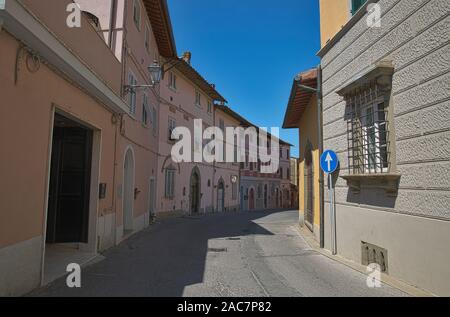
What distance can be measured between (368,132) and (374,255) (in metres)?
2.40

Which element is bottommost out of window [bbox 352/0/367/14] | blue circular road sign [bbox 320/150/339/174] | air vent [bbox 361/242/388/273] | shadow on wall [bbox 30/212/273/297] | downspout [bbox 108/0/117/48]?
shadow on wall [bbox 30/212/273/297]

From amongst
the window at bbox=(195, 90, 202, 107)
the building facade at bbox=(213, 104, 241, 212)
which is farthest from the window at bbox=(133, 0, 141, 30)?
the building facade at bbox=(213, 104, 241, 212)

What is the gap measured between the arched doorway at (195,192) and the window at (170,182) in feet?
10.3

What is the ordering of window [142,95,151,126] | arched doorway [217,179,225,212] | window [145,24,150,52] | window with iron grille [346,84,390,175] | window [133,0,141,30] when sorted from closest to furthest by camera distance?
window with iron grille [346,84,390,175], window [133,0,141,30], window [142,95,151,126], window [145,24,150,52], arched doorway [217,179,225,212]

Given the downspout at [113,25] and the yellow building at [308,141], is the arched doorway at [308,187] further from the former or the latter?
the downspout at [113,25]

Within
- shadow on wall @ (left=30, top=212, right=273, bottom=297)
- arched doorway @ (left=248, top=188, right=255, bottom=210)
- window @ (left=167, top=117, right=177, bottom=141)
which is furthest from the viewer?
arched doorway @ (left=248, top=188, right=255, bottom=210)

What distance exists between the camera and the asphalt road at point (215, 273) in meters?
5.25

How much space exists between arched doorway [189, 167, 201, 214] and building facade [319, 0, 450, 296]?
14885 millimetres

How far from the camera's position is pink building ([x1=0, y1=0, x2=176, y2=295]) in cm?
448

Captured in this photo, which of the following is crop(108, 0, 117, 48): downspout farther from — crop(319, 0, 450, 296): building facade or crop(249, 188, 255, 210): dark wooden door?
crop(249, 188, 255, 210): dark wooden door

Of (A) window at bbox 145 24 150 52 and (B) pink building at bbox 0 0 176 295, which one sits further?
(A) window at bbox 145 24 150 52

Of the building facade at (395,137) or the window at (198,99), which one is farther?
the window at (198,99)

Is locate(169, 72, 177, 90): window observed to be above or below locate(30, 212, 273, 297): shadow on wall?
above

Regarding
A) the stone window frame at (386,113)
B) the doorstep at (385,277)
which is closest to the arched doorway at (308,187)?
the doorstep at (385,277)
